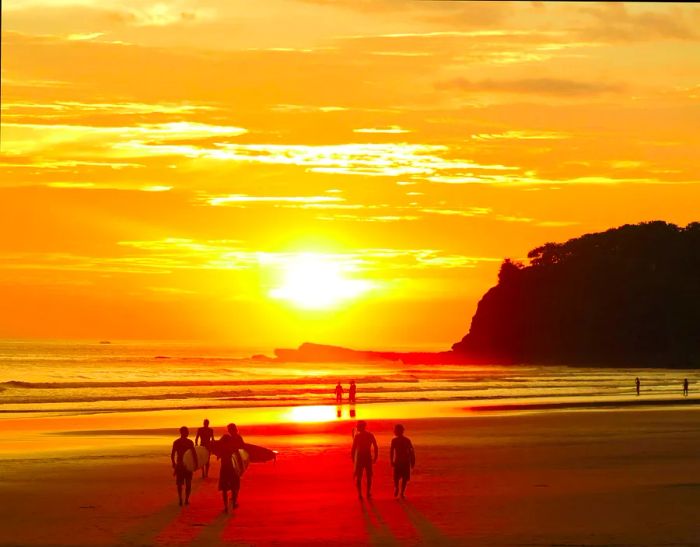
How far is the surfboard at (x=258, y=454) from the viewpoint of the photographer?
27594 mm

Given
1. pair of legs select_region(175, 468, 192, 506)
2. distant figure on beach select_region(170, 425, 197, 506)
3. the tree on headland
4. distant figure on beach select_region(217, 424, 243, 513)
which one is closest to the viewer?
distant figure on beach select_region(217, 424, 243, 513)

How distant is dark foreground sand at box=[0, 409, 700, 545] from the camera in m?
17.7

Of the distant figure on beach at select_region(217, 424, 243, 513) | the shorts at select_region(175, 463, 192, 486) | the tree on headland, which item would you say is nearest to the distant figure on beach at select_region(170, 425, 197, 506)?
the shorts at select_region(175, 463, 192, 486)

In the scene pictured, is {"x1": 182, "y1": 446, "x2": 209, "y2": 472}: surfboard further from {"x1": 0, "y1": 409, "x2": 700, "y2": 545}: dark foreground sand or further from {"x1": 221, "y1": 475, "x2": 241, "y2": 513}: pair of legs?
{"x1": 221, "y1": 475, "x2": 241, "y2": 513}: pair of legs

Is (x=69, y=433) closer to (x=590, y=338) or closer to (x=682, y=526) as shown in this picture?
(x=682, y=526)

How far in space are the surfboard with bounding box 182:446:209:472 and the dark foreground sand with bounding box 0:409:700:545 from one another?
70 cm

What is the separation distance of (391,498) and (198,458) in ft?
14.4

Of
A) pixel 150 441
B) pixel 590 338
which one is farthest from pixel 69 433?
pixel 590 338

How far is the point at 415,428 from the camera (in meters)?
42.1

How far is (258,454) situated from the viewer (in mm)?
27875

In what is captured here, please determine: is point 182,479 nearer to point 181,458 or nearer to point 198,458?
point 181,458

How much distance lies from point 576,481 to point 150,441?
17.2 metres

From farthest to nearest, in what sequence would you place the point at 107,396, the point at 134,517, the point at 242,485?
the point at 107,396 < the point at 242,485 < the point at 134,517

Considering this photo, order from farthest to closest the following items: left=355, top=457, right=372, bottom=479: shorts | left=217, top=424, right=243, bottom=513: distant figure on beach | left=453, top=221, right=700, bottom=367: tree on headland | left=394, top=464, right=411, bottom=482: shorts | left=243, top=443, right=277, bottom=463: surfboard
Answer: left=453, top=221, right=700, bottom=367: tree on headland → left=243, top=443, right=277, bottom=463: surfboard → left=355, top=457, right=372, bottom=479: shorts → left=394, top=464, right=411, bottom=482: shorts → left=217, top=424, right=243, bottom=513: distant figure on beach
